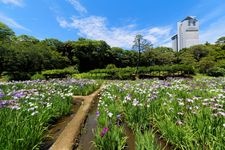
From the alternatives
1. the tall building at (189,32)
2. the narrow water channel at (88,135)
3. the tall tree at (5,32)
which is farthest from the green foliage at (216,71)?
the tall building at (189,32)

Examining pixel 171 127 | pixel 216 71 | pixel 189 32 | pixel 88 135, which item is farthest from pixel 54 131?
pixel 189 32

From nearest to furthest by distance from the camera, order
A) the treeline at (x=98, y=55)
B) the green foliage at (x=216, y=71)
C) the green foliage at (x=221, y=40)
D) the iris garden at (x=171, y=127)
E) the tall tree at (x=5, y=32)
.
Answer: the iris garden at (x=171, y=127)
the green foliage at (x=216, y=71)
the treeline at (x=98, y=55)
the tall tree at (x=5, y=32)
the green foliage at (x=221, y=40)

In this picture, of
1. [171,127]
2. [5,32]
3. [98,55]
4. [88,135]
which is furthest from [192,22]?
[171,127]

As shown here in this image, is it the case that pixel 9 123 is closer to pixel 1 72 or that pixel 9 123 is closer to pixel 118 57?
pixel 1 72

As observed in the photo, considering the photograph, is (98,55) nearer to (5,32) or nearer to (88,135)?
(5,32)

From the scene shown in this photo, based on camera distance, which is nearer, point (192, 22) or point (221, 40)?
point (221, 40)

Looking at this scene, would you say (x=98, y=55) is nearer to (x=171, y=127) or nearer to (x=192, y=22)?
(x=171, y=127)

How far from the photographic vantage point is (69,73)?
102ft

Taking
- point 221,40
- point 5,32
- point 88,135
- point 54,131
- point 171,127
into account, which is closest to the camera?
point 171,127

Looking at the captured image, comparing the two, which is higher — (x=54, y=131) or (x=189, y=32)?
(x=189, y=32)

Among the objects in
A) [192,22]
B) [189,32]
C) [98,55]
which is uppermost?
[192,22]

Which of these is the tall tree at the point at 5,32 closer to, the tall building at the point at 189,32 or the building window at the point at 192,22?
the tall building at the point at 189,32

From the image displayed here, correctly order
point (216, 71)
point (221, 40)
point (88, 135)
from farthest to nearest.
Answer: point (221, 40) → point (216, 71) → point (88, 135)

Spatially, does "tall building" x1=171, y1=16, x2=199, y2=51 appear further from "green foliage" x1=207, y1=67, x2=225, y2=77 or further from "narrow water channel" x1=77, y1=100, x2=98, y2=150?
"narrow water channel" x1=77, y1=100, x2=98, y2=150
